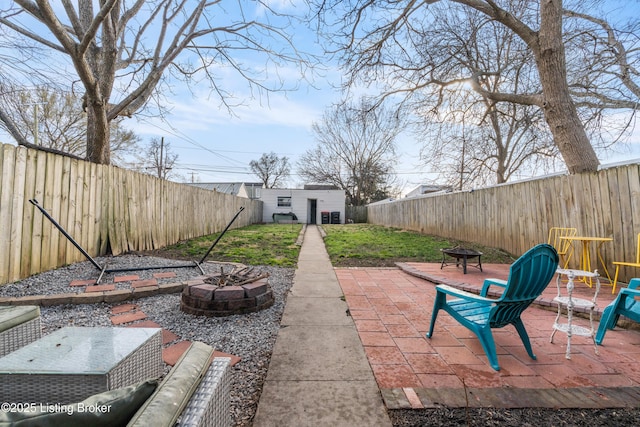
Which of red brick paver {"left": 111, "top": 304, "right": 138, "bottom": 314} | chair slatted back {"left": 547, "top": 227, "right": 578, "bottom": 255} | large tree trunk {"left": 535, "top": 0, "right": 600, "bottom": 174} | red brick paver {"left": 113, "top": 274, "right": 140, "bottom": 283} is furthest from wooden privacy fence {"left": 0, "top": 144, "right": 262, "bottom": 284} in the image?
large tree trunk {"left": 535, "top": 0, "right": 600, "bottom": 174}

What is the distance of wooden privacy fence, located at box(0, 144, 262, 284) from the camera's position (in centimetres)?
A: 325

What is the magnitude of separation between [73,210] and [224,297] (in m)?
3.13

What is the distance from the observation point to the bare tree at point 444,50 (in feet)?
17.2

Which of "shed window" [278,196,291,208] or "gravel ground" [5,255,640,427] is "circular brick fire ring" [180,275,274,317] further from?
"shed window" [278,196,291,208]

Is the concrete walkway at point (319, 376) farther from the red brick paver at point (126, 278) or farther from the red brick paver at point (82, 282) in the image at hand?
the red brick paver at point (82, 282)

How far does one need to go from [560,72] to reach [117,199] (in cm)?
861

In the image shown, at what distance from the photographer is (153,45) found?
23.2 feet

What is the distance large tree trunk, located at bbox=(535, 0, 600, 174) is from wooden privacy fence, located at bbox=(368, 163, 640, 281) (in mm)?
646

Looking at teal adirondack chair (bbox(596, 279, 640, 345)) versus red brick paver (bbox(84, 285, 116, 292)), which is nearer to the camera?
teal adirondack chair (bbox(596, 279, 640, 345))

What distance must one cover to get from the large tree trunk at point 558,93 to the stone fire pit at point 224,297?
593cm

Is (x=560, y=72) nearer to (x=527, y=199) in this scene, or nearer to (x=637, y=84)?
(x=527, y=199)

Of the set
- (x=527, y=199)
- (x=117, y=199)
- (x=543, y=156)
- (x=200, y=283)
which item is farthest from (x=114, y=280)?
(x=543, y=156)

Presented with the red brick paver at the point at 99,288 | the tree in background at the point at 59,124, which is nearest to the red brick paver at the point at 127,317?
the red brick paver at the point at 99,288

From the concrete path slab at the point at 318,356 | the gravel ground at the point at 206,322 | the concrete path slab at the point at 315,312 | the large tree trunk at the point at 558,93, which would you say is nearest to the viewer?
the gravel ground at the point at 206,322
